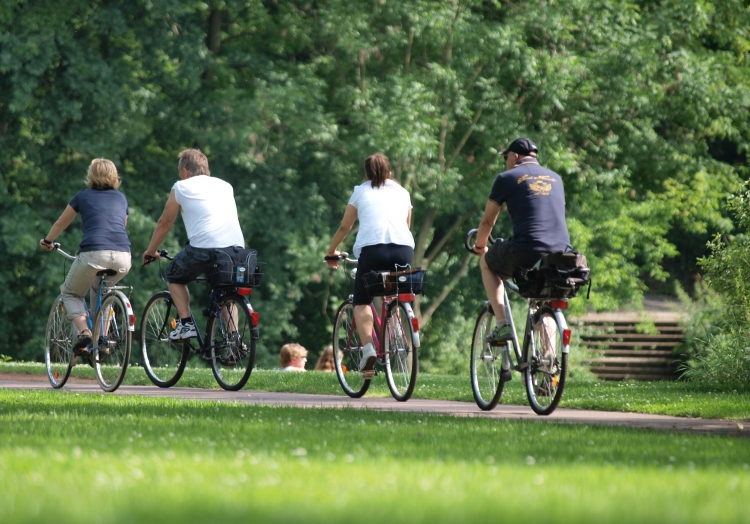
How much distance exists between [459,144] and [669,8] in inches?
231

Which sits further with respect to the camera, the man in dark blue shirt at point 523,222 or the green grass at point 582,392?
the green grass at point 582,392

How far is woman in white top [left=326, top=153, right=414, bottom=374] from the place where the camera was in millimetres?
9477

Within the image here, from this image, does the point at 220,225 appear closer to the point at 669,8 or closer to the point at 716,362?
the point at 716,362

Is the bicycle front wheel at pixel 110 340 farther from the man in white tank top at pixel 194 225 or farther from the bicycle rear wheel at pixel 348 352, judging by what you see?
the bicycle rear wheel at pixel 348 352

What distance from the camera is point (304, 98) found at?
23.2 meters

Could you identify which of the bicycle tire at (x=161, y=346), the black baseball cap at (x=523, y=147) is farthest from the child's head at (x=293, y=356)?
the black baseball cap at (x=523, y=147)

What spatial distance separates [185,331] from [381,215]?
227 cm

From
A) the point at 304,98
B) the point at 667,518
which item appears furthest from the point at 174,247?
the point at 667,518

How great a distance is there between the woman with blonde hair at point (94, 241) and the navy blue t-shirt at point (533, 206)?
3.93 m

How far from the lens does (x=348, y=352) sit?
1030cm

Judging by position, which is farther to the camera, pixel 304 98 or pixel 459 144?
pixel 459 144

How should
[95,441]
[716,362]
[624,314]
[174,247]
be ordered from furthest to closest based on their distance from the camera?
1. [624,314]
2. [174,247]
3. [716,362]
4. [95,441]

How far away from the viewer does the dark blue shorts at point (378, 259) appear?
31.1 feet

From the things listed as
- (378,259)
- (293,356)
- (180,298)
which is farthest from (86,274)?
(293,356)
